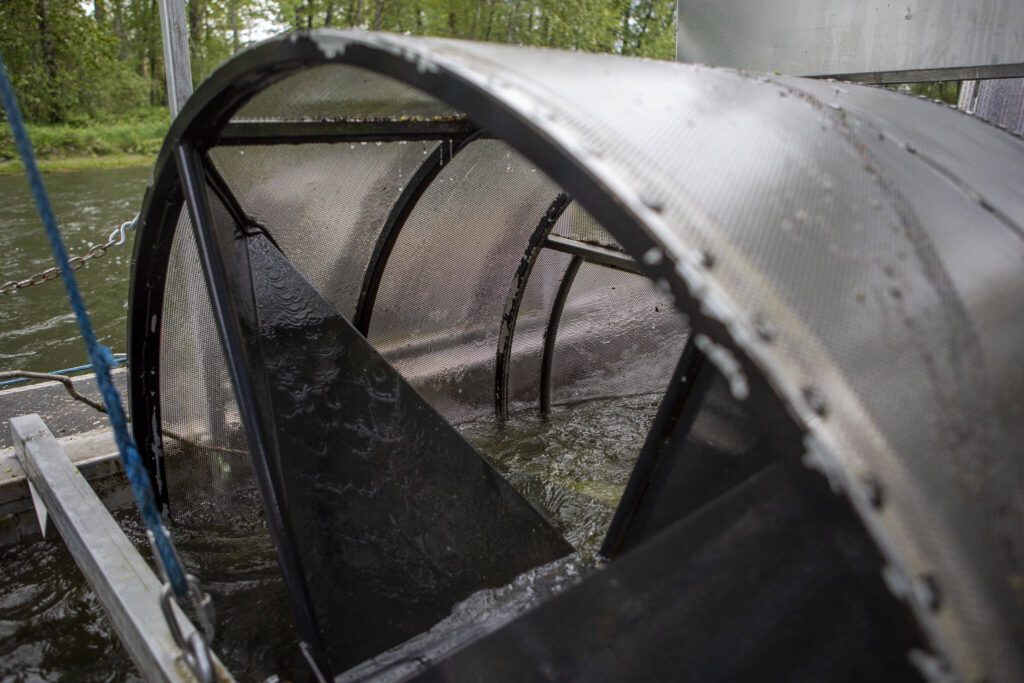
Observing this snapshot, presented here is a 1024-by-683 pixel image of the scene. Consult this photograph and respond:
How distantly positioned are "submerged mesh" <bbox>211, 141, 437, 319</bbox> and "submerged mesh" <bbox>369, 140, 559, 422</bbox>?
0.29m

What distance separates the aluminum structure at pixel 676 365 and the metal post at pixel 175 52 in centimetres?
123

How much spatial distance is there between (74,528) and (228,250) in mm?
1831

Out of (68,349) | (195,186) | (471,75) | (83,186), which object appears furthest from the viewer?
(83,186)

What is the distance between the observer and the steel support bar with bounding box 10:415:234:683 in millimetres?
2945

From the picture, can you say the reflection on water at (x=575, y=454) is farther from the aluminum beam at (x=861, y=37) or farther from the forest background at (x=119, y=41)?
the forest background at (x=119, y=41)

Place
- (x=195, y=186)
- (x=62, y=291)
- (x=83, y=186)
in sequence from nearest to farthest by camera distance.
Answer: (x=195, y=186)
(x=62, y=291)
(x=83, y=186)

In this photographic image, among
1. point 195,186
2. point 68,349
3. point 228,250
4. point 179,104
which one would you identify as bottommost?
point 68,349

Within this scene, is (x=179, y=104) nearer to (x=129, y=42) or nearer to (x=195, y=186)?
(x=195, y=186)

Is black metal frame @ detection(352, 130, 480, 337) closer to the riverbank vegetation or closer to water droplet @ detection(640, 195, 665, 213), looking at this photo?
water droplet @ detection(640, 195, 665, 213)

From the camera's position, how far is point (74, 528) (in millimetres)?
4027

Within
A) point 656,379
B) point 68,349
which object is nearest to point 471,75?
point 656,379

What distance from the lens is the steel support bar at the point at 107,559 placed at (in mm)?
2945

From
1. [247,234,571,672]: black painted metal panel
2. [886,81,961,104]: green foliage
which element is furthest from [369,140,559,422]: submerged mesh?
[886,81,961,104]: green foliage

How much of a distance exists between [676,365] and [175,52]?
374 centimetres
